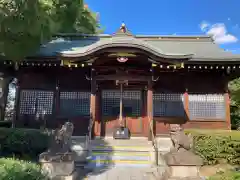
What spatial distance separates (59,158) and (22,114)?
215 inches

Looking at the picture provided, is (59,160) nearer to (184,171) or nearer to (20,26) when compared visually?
(184,171)

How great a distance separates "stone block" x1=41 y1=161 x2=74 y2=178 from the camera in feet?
17.8

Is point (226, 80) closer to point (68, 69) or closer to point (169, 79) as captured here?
point (169, 79)

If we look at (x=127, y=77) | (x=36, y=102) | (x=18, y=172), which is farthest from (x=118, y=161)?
(x=36, y=102)

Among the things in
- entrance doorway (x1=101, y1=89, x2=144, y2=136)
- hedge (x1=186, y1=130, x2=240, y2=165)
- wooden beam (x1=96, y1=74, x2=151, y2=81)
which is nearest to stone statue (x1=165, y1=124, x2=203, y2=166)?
hedge (x1=186, y1=130, x2=240, y2=165)

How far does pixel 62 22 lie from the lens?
10.4m

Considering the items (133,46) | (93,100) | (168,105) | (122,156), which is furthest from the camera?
(168,105)

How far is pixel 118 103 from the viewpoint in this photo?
10125 mm

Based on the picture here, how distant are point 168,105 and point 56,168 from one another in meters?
6.26

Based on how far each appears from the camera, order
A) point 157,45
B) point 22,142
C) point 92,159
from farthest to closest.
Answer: point 157,45, point 22,142, point 92,159

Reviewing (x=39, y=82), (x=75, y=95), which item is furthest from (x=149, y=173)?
(x=39, y=82)

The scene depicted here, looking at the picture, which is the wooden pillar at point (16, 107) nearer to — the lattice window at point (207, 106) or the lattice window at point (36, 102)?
the lattice window at point (36, 102)

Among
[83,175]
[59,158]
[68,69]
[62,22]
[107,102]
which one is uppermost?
[62,22]

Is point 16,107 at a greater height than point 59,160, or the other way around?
point 16,107
